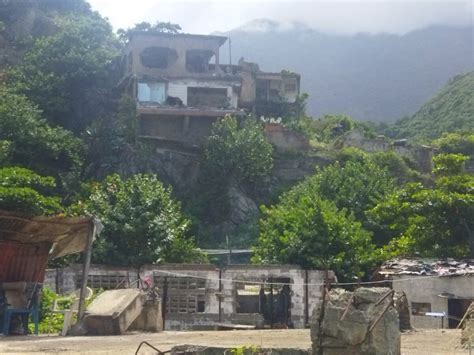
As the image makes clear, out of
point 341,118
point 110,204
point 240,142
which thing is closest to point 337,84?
point 341,118

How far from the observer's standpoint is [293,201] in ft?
104

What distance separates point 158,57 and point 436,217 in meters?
22.6

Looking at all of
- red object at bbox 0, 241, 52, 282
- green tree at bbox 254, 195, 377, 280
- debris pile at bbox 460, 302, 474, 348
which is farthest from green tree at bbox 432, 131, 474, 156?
debris pile at bbox 460, 302, 474, 348

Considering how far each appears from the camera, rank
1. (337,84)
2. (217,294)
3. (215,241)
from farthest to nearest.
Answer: (337,84)
(215,241)
(217,294)

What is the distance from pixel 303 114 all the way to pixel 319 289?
2630 centimetres

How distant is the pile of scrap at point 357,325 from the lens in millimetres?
8398

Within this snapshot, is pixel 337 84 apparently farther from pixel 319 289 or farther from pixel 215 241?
pixel 319 289

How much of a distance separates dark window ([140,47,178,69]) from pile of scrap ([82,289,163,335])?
29.2 m

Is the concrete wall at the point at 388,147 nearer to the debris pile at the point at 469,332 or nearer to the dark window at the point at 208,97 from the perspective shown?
the dark window at the point at 208,97

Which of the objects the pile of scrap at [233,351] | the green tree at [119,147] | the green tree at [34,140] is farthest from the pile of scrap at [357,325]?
the green tree at [119,147]

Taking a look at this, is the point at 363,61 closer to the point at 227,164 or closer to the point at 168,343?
the point at 227,164

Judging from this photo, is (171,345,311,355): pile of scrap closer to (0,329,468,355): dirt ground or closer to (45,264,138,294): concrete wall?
(0,329,468,355): dirt ground

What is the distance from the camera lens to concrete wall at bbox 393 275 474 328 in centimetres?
2219

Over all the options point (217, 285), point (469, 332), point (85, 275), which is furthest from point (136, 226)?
point (469, 332)
